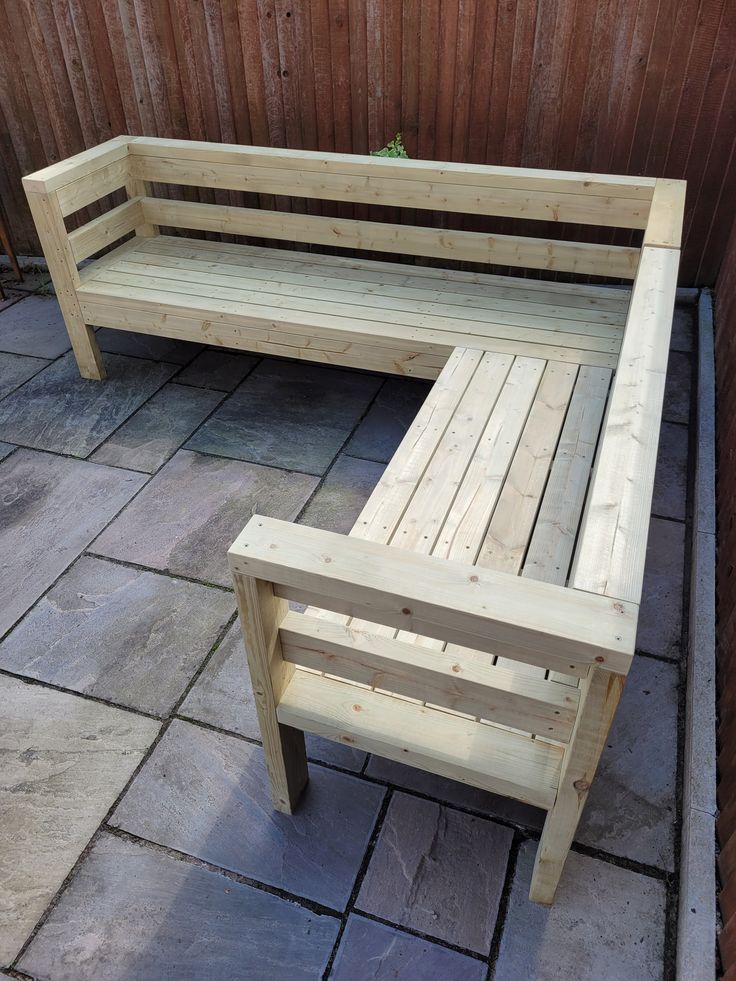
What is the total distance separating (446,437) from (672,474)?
4.24 feet

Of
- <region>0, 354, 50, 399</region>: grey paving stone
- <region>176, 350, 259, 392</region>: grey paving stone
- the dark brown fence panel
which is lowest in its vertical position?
<region>176, 350, 259, 392</region>: grey paving stone

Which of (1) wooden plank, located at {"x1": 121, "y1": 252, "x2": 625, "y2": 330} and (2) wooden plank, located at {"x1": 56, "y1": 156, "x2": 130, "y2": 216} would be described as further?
(2) wooden plank, located at {"x1": 56, "y1": 156, "x2": 130, "y2": 216}

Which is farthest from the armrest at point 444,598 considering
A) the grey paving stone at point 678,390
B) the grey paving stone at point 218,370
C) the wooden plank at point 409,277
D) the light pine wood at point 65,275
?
the light pine wood at point 65,275

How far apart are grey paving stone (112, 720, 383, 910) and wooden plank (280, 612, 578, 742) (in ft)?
1.96

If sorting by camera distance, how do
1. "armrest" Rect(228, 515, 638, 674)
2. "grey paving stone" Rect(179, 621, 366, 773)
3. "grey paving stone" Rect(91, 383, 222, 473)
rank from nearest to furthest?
1. "armrest" Rect(228, 515, 638, 674)
2. "grey paving stone" Rect(179, 621, 366, 773)
3. "grey paving stone" Rect(91, 383, 222, 473)

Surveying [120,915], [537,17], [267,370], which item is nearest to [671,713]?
[120,915]

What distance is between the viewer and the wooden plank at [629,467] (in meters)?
1.53

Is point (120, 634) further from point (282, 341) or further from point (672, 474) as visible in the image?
point (672, 474)

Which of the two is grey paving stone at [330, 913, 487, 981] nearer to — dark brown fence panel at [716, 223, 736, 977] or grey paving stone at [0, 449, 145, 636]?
dark brown fence panel at [716, 223, 736, 977]

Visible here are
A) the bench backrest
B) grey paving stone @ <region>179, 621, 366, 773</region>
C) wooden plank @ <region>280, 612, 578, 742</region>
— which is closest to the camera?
wooden plank @ <region>280, 612, 578, 742</region>

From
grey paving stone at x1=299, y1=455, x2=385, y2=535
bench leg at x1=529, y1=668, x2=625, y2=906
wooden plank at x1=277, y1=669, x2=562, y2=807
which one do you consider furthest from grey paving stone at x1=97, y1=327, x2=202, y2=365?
bench leg at x1=529, y1=668, x2=625, y2=906

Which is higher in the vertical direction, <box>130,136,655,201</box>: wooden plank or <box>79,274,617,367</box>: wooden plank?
<box>130,136,655,201</box>: wooden plank

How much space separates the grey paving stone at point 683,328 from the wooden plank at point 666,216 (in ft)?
3.99

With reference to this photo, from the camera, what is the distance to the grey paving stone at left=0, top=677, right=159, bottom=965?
204cm
